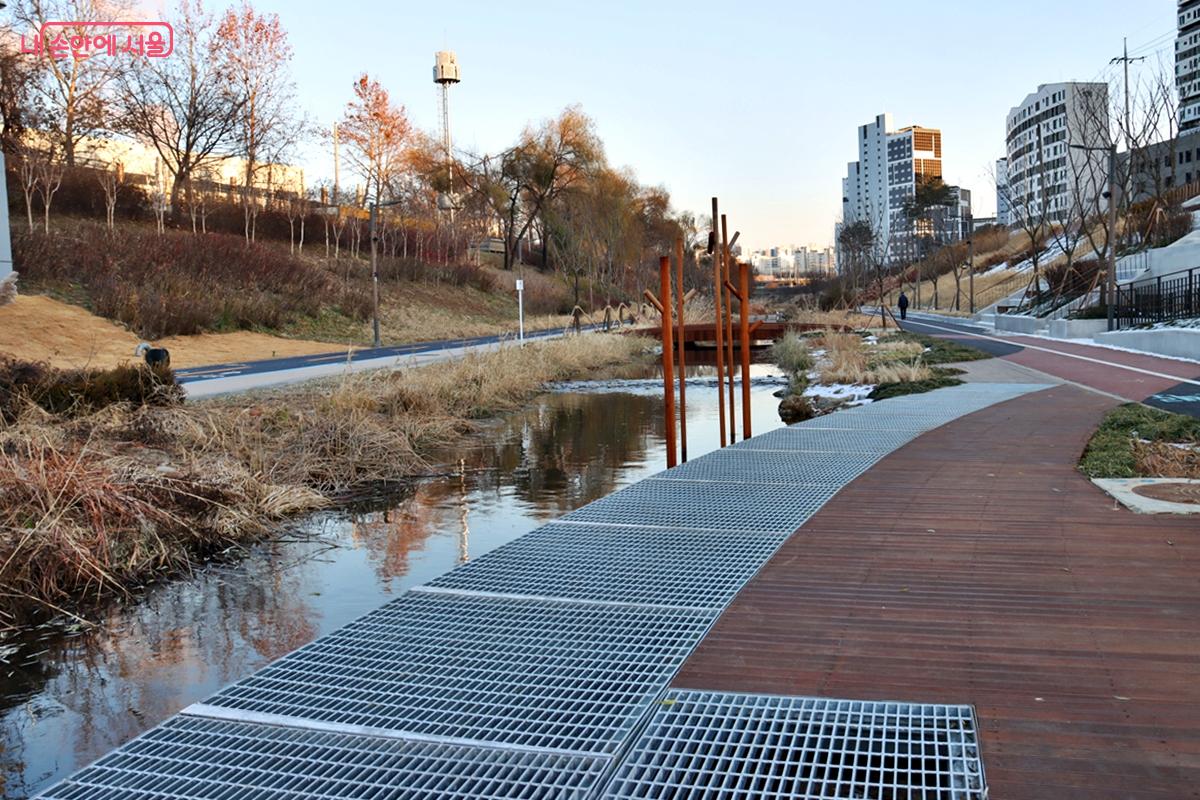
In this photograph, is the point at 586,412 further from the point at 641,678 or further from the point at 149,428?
the point at 641,678

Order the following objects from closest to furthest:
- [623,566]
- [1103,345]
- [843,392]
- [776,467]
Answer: [623,566] < [776,467] < [843,392] < [1103,345]

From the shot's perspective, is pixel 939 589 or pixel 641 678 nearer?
pixel 641 678

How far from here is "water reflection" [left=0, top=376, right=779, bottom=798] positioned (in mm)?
4477

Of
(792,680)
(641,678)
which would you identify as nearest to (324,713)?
(641,678)

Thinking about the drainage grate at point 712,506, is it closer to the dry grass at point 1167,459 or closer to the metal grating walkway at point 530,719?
the metal grating walkway at point 530,719

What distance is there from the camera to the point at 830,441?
30.8ft

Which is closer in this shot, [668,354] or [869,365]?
[668,354]

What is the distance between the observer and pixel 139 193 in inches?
1538

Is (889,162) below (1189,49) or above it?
above

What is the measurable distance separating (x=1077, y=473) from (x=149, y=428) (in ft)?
29.5

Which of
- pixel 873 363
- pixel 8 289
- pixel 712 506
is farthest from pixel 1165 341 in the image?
pixel 8 289

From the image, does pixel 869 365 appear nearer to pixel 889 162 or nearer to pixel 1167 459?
pixel 1167 459

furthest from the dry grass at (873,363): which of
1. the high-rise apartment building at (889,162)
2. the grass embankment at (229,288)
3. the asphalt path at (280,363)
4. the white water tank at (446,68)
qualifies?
the high-rise apartment building at (889,162)

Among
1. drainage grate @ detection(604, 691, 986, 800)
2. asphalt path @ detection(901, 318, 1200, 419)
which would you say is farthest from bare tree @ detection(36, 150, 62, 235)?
drainage grate @ detection(604, 691, 986, 800)
